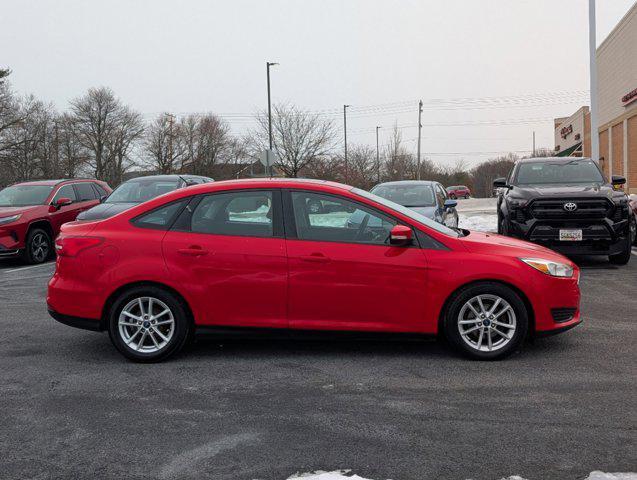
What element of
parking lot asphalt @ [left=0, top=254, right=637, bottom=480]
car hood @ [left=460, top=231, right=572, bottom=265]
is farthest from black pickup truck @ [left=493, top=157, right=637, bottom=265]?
car hood @ [left=460, top=231, right=572, bottom=265]

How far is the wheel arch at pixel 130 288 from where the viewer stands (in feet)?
18.1

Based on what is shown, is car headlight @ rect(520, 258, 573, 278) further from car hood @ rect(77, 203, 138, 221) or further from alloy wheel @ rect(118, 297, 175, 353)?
car hood @ rect(77, 203, 138, 221)

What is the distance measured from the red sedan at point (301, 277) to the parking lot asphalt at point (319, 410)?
12.7 inches

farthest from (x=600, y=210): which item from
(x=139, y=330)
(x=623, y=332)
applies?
(x=139, y=330)

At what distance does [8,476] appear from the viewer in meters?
3.45

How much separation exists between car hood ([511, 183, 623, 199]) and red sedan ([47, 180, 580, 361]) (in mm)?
5333

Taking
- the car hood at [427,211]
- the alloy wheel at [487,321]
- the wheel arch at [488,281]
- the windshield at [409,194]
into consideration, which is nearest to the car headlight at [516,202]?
the car hood at [427,211]

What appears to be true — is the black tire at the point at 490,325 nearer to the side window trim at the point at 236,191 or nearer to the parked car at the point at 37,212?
the side window trim at the point at 236,191

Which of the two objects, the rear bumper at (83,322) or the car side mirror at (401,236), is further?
the rear bumper at (83,322)

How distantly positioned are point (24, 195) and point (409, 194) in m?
8.29

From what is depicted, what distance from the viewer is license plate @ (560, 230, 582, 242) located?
10453mm

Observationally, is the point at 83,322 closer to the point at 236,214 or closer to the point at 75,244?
the point at 75,244

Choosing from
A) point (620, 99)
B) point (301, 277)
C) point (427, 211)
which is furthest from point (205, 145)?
point (301, 277)

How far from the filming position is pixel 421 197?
13.6m
